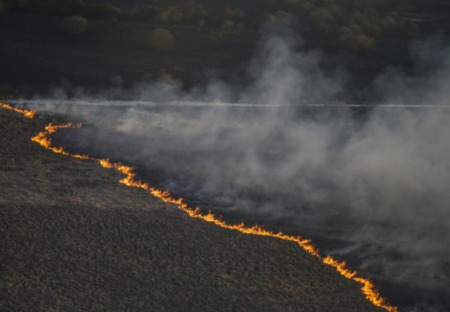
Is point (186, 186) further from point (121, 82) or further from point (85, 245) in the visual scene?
point (121, 82)

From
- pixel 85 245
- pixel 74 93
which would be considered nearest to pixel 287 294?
pixel 85 245

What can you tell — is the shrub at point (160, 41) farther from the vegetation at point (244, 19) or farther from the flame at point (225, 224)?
the flame at point (225, 224)

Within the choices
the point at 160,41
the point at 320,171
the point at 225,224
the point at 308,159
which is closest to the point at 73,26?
the point at 160,41

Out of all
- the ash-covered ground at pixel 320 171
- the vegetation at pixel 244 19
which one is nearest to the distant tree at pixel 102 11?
the vegetation at pixel 244 19

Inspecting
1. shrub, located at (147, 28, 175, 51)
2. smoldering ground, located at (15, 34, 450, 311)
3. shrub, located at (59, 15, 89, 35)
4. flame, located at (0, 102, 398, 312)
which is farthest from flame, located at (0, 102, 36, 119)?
shrub, located at (59, 15, 89, 35)

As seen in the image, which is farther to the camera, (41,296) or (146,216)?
(146,216)

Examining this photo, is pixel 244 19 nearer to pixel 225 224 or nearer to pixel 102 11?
pixel 102 11

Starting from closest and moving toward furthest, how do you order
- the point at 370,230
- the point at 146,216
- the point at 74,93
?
1. the point at 146,216
2. the point at 370,230
3. the point at 74,93
